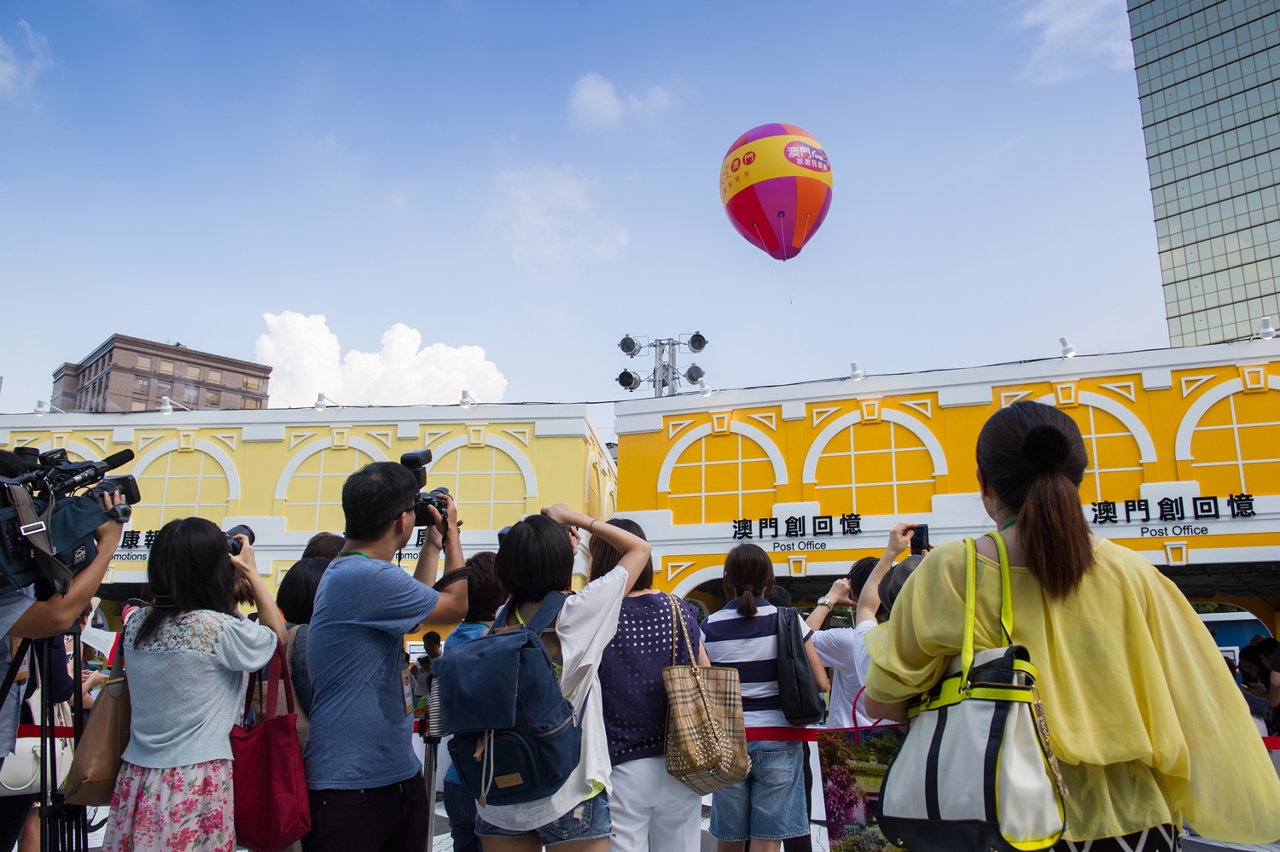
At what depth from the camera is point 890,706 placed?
1920 millimetres

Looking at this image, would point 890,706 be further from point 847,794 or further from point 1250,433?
point 1250,433

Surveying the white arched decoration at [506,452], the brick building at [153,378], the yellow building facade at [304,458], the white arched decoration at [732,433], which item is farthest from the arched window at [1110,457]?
the brick building at [153,378]

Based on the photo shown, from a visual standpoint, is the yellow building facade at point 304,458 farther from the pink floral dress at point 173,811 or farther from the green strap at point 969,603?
the green strap at point 969,603

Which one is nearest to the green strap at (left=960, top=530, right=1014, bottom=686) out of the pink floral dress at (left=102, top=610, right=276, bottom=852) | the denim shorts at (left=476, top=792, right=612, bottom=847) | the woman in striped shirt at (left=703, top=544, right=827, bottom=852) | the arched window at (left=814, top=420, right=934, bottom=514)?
the denim shorts at (left=476, top=792, right=612, bottom=847)

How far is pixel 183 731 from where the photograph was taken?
2662 millimetres

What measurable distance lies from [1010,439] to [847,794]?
2.04m

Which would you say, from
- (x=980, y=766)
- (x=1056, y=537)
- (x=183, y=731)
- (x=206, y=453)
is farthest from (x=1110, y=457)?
(x=206, y=453)

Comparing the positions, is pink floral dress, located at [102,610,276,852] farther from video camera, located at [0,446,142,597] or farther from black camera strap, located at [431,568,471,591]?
black camera strap, located at [431,568,471,591]

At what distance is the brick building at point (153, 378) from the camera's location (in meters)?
78.1

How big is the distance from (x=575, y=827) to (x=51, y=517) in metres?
1.89

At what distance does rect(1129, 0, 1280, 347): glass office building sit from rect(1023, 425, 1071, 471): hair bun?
3448 inches

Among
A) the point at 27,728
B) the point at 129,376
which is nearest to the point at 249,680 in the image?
the point at 27,728

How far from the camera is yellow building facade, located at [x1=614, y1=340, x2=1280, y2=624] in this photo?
496 inches

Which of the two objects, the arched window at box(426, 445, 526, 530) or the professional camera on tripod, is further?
the arched window at box(426, 445, 526, 530)
